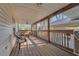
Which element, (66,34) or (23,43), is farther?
(66,34)

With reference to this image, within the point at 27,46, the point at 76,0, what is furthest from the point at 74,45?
the point at 76,0

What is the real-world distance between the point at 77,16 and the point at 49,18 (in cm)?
104

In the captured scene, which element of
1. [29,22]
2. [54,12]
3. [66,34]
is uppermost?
[54,12]

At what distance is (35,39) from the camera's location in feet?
10.7

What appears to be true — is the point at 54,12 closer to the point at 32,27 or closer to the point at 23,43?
the point at 32,27

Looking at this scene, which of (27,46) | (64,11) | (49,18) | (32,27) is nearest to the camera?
(32,27)

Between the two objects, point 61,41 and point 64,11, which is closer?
point 64,11

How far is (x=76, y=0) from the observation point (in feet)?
3.97

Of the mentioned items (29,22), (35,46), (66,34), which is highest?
(29,22)

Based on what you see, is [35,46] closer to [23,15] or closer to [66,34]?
[23,15]

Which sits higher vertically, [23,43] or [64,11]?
[64,11]

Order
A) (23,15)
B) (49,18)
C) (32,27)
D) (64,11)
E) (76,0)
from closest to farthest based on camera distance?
(76,0) < (32,27) < (23,15) < (64,11) < (49,18)

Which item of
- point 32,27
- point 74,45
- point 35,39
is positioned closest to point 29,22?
point 32,27

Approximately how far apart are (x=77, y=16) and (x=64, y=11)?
1.80 feet
